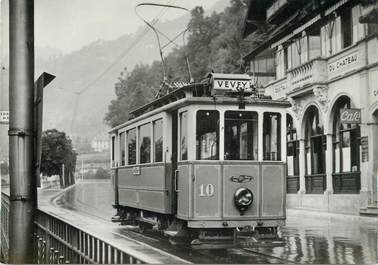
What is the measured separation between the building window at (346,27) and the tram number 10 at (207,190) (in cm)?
850

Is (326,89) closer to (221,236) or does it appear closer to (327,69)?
(327,69)

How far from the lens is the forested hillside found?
491 inches

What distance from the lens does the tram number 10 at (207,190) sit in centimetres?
966

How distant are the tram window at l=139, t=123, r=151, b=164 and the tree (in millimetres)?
1352

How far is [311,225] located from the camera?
51.8 ft

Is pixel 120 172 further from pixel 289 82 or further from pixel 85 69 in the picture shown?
pixel 289 82

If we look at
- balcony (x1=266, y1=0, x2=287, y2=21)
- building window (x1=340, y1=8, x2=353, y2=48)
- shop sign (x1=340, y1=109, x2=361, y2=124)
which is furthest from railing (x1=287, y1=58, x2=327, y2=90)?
shop sign (x1=340, y1=109, x2=361, y2=124)

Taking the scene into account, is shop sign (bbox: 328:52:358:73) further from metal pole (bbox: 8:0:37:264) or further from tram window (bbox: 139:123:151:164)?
metal pole (bbox: 8:0:37:264)

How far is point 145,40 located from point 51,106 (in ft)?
6.93

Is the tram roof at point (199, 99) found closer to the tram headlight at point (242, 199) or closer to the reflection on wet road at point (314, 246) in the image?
the tram headlight at point (242, 199)

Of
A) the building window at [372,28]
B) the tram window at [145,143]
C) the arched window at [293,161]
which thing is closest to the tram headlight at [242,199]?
the tram window at [145,143]

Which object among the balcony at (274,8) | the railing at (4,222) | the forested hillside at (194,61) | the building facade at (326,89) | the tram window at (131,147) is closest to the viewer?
the railing at (4,222)

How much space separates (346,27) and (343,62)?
959 mm

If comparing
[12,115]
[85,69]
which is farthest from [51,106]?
[12,115]
